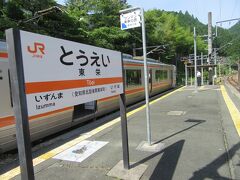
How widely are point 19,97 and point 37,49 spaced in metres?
0.54

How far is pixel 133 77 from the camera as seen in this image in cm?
1248

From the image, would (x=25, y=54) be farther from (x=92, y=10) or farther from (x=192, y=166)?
(x=92, y=10)

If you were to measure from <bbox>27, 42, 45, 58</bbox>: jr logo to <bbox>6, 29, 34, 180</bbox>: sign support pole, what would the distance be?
159 mm

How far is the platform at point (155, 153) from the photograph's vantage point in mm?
4043

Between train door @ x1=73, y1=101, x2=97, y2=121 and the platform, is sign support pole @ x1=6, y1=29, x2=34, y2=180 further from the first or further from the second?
train door @ x1=73, y1=101, x2=97, y2=121

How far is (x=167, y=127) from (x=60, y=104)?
15.7 ft

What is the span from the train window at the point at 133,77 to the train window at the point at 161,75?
14.5 feet

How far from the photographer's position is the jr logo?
2371 millimetres

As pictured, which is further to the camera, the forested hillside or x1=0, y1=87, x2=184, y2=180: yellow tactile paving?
the forested hillside

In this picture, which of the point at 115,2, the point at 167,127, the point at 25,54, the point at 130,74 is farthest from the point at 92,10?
the point at 25,54

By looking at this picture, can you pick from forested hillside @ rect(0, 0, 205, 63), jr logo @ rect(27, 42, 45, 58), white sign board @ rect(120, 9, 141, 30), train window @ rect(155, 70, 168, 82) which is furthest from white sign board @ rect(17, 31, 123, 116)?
train window @ rect(155, 70, 168, 82)

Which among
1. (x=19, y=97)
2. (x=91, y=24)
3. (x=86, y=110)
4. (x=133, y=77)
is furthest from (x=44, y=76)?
(x=91, y=24)

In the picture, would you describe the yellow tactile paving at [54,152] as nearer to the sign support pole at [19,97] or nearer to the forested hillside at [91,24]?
the sign support pole at [19,97]

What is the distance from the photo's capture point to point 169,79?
22.5m
